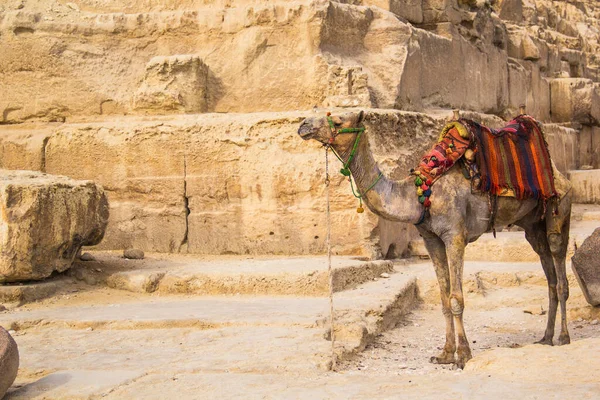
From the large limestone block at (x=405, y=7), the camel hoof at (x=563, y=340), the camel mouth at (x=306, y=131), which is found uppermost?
the large limestone block at (x=405, y=7)

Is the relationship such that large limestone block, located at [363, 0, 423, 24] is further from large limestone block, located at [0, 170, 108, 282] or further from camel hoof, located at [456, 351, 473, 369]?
camel hoof, located at [456, 351, 473, 369]

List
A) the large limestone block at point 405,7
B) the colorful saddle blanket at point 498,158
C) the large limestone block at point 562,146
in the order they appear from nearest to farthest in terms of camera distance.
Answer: the colorful saddle blanket at point 498,158, the large limestone block at point 405,7, the large limestone block at point 562,146

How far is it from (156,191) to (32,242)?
7.52 feet

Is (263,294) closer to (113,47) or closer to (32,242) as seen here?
(32,242)

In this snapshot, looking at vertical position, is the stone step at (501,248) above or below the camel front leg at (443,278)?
below

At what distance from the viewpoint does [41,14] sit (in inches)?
410

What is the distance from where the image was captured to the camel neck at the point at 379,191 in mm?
5410

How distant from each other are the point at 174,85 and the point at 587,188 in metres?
8.36

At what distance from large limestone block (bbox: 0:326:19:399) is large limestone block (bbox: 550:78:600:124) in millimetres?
14450

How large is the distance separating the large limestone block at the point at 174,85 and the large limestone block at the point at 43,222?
1878 mm

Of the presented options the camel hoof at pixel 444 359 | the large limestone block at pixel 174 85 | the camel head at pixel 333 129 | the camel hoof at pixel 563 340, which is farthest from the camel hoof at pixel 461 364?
the large limestone block at pixel 174 85

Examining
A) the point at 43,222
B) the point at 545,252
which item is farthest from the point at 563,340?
the point at 43,222

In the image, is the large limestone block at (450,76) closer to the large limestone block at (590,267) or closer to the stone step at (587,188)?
the stone step at (587,188)

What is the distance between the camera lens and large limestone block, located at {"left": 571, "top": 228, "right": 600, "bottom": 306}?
6711mm
